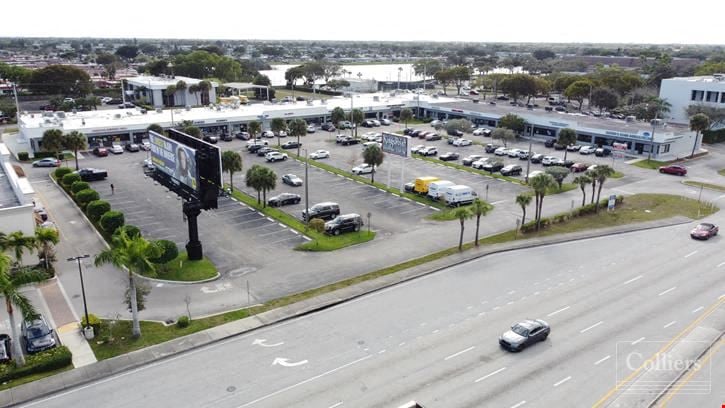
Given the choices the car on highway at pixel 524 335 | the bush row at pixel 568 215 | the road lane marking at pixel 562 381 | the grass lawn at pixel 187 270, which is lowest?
the road lane marking at pixel 562 381

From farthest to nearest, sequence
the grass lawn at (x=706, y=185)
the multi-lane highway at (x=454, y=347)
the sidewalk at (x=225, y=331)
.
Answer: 1. the grass lawn at (x=706, y=185)
2. the sidewalk at (x=225, y=331)
3. the multi-lane highway at (x=454, y=347)

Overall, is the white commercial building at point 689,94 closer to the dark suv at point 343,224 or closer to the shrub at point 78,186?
the dark suv at point 343,224

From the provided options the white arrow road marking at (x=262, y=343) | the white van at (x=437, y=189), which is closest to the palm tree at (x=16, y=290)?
the white arrow road marking at (x=262, y=343)

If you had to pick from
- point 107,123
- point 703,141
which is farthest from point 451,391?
point 703,141

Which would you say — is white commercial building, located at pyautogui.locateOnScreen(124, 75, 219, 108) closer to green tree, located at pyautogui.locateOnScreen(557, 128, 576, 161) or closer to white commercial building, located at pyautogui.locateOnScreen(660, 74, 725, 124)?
green tree, located at pyautogui.locateOnScreen(557, 128, 576, 161)

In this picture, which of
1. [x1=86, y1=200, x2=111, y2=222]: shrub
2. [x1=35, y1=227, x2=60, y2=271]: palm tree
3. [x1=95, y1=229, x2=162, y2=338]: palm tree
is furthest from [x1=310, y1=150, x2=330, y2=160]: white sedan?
[x1=95, y1=229, x2=162, y2=338]: palm tree

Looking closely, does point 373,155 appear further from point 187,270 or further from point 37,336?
point 37,336

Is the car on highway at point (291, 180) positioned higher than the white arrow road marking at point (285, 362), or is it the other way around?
the car on highway at point (291, 180)

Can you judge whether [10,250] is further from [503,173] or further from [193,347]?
[503,173]
